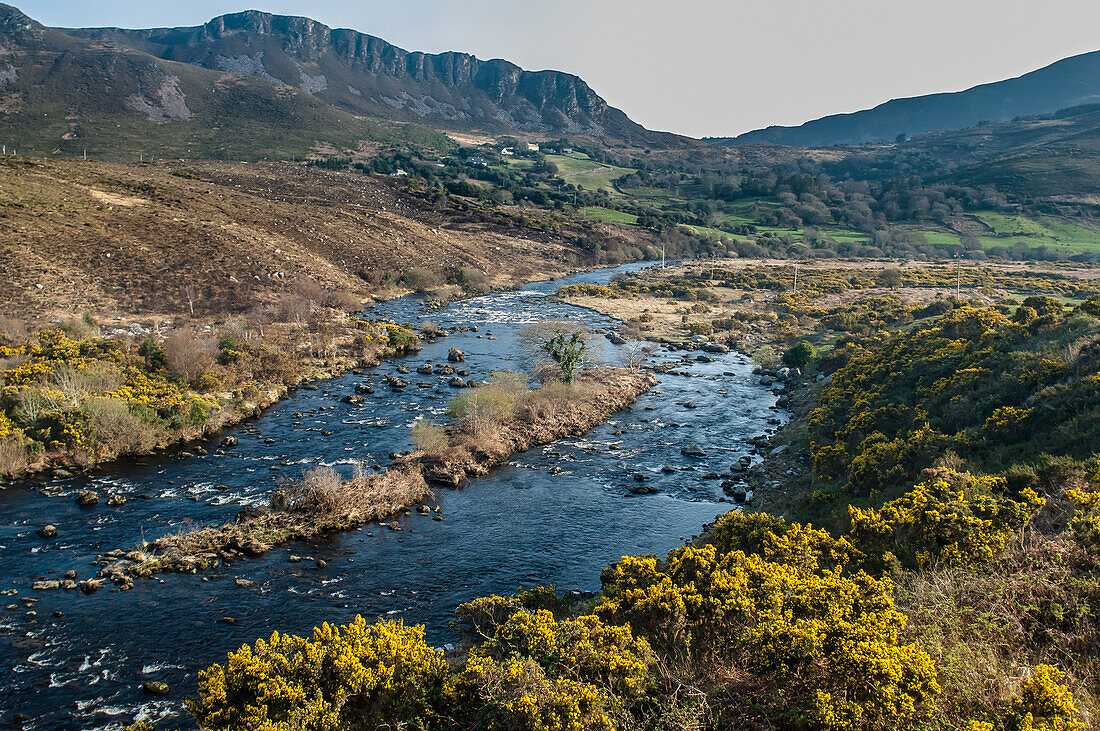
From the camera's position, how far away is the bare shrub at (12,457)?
22.6m

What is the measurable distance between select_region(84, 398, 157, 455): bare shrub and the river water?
3.30 ft

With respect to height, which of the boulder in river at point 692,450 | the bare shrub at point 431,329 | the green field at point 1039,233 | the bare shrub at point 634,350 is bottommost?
the boulder in river at point 692,450

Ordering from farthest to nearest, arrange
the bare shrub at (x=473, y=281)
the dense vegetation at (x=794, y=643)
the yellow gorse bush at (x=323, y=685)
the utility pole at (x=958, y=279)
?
the bare shrub at (x=473, y=281)
the utility pole at (x=958, y=279)
the yellow gorse bush at (x=323, y=685)
the dense vegetation at (x=794, y=643)

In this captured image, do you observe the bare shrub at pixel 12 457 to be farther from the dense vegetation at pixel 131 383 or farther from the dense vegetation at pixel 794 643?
the dense vegetation at pixel 794 643

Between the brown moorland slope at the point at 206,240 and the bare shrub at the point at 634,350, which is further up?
the brown moorland slope at the point at 206,240

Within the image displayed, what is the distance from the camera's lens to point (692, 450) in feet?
96.2

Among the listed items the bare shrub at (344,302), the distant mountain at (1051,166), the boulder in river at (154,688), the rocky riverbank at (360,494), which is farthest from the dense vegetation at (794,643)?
the distant mountain at (1051,166)

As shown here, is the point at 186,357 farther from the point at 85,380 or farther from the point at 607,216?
the point at 607,216

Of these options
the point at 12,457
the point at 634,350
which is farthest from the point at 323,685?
the point at 634,350

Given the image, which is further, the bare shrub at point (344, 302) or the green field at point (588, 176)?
the green field at point (588, 176)

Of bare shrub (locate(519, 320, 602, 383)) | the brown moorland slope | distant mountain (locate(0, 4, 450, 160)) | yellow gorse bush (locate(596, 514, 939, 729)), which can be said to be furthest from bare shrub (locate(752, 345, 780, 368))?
distant mountain (locate(0, 4, 450, 160))

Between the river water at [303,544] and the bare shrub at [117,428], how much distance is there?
1005mm

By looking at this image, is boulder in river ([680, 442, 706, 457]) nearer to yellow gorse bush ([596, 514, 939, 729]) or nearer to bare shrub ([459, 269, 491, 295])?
yellow gorse bush ([596, 514, 939, 729])

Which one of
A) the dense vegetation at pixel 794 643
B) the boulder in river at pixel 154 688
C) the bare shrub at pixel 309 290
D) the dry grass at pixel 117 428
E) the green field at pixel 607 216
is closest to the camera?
the dense vegetation at pixel 794 643
